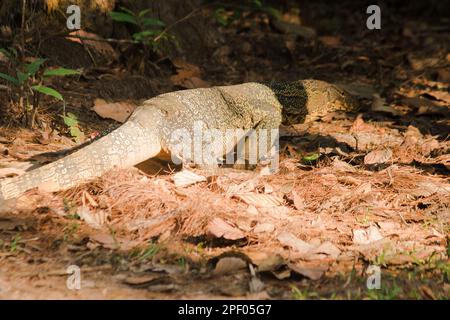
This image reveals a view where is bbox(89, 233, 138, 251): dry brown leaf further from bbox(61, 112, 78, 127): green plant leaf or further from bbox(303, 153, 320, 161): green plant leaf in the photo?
bbox(61, 112, 78, 127): green plant leaf

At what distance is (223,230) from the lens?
3348 millimetres

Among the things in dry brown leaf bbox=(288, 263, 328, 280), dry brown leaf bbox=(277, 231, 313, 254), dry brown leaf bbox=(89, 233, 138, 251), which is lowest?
dry brown leaf bbox=(288, 263, 328, 280)

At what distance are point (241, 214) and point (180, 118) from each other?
1329 mm

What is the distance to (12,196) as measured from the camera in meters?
3.64

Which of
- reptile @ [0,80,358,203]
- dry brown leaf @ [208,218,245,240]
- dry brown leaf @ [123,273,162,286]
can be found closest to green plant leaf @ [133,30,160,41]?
reptile @ [0,80,358,203]

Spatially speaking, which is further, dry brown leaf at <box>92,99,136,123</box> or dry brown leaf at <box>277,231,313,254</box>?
dry brown leaf at <box>92,99,136,123</box>

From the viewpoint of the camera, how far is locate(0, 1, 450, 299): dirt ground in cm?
290

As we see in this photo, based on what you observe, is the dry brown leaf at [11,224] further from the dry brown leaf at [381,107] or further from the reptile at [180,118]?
the dry brown leaf at [381,107]

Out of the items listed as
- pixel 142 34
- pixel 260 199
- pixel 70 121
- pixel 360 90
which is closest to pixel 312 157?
pixel 260 199

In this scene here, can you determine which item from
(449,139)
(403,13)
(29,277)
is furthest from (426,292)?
(403,13)

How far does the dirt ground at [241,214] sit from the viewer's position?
9.50 feet

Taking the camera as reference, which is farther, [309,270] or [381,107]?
[381,107]

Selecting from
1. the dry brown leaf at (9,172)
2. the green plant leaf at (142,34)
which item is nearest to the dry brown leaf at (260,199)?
the dry brown leaf at (9,172)

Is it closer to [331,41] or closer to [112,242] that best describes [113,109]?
[112,242]
